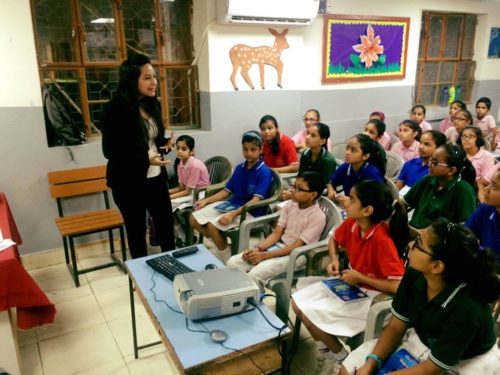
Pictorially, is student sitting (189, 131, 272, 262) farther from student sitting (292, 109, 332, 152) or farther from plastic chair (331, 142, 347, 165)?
plastic chair (331, 142, 347, 165)

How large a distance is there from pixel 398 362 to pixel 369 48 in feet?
13.0

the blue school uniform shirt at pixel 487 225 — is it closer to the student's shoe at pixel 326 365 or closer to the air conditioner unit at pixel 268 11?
the student's shoe at pixel 326 365

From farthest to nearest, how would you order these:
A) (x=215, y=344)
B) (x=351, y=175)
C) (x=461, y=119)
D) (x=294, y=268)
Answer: (x=461, y=119) < (x=351, y=175) < (x=294, y=268) < (x=215, y=344)

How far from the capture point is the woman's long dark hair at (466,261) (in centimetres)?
128

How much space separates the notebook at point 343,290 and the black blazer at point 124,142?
126cm

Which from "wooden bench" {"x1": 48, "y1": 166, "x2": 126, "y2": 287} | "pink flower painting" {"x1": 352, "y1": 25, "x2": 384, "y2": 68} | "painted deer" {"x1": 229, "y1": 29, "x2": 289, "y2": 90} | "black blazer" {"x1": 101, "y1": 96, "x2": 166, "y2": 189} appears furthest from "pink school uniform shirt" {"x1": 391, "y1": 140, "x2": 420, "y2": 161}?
"wooden bench" {"x1": 48, "y1": 166, "x2": 126, "y2": 287}

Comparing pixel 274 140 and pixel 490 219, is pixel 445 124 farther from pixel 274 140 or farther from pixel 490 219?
pixel 490 219

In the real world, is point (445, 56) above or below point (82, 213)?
above

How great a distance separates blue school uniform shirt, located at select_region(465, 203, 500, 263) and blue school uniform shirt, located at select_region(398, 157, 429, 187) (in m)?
0.93

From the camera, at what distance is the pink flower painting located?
15.0ft

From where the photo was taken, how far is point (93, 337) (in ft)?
7.93

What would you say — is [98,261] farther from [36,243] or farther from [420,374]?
[420,374]

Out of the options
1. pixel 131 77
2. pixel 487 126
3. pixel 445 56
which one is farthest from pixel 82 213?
pixel 445 56

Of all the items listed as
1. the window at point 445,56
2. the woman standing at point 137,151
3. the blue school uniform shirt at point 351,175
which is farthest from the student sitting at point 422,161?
the window at point 445,56
